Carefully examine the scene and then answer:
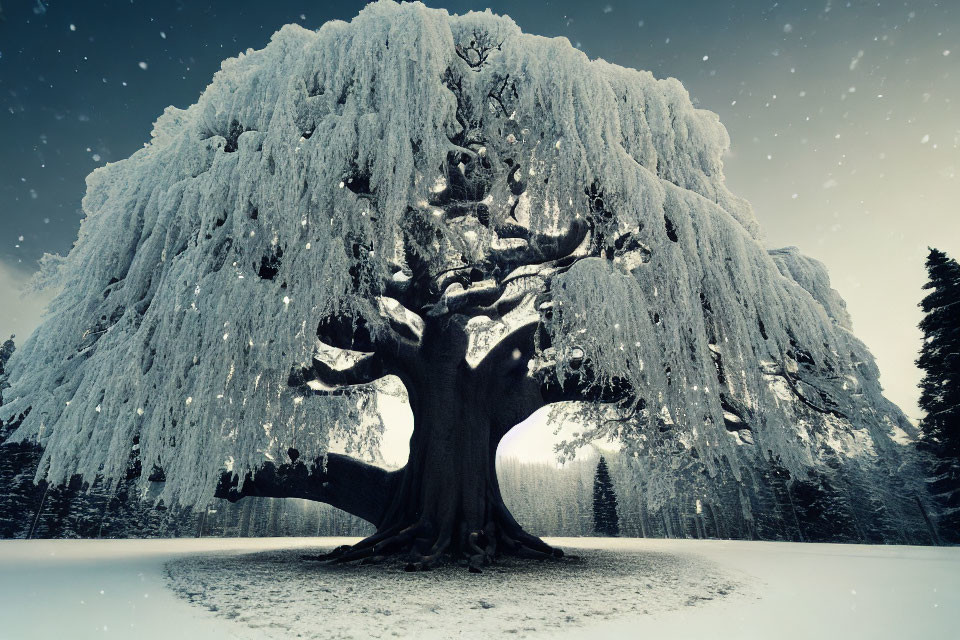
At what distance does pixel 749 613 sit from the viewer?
3.43 meters

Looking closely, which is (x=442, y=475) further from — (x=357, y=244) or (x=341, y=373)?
(x=357, y=244)

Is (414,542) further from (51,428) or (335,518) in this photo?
(335,518)

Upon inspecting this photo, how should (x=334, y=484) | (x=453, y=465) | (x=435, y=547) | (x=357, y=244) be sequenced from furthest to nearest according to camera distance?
1. (x=334, y=484)
2. (x=453, y=465)
3. (x=435, y=547)
4. (x=357, y=244)

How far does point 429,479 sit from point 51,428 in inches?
164

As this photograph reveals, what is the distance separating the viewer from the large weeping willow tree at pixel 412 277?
4.64m

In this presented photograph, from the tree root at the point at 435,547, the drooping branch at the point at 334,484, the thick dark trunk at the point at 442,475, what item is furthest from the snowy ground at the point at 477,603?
the drooping branch at the point at 334,484

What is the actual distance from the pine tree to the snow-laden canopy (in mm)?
10696

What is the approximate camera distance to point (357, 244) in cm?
518

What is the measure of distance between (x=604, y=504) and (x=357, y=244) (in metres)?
28.2

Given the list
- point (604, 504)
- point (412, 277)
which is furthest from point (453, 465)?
point (604, 504)

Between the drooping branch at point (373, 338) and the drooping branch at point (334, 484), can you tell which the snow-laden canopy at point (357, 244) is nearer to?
the drooping branch at point (373, 338)

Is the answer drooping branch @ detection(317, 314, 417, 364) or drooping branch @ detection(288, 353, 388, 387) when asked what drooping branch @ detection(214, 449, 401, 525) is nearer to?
drooping branch @ detection(288, 353, 388, 387)

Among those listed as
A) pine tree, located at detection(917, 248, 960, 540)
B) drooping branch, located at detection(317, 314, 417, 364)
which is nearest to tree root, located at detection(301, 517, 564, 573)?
drooping branch, located at detection(317, 314, 417, 364)

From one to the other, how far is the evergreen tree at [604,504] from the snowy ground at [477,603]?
79.1ft
